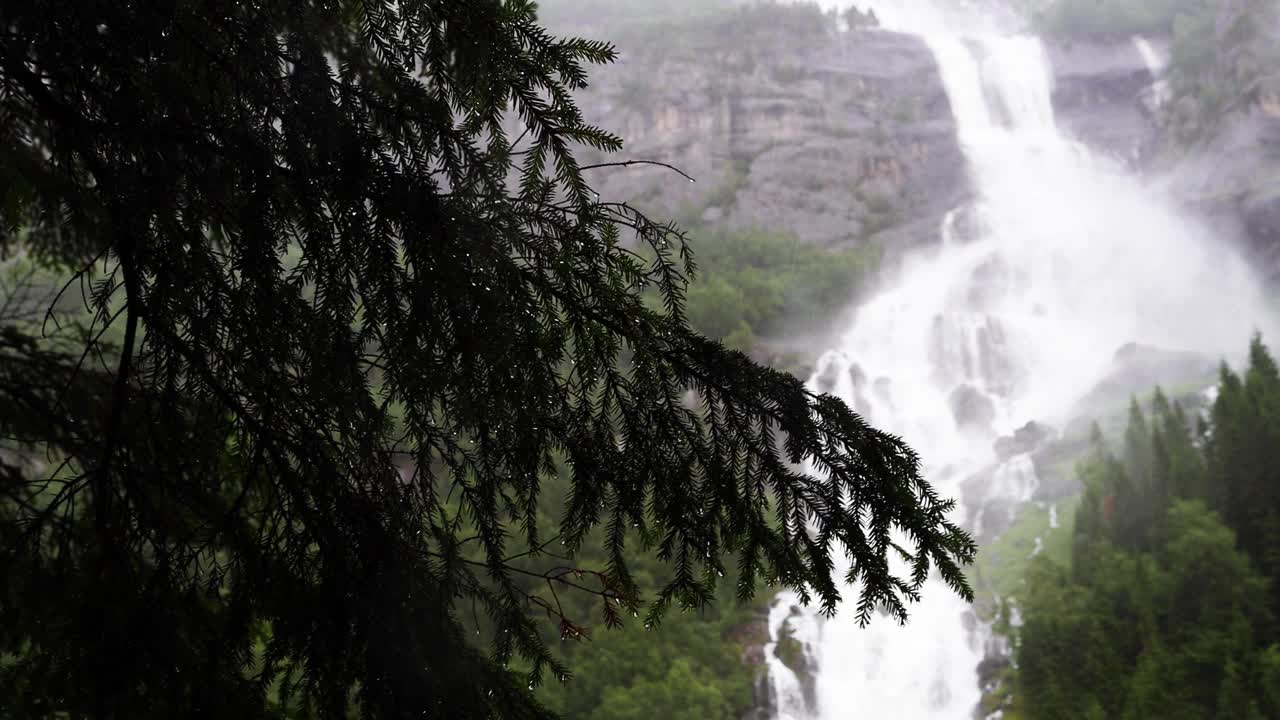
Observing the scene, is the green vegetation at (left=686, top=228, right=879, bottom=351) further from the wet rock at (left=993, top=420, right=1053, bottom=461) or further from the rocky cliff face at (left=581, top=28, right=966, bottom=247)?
the wet rock at (left=993, top=420, right=1053, bottom=461)

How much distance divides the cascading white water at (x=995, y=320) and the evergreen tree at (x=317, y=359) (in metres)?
22.6

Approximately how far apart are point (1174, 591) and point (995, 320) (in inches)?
990

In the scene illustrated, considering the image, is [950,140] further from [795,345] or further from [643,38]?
[643,38]

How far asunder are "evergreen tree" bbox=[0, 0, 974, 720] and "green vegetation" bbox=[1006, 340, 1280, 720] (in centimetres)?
1876

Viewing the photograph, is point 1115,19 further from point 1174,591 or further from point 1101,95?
Answer: point 1174,591

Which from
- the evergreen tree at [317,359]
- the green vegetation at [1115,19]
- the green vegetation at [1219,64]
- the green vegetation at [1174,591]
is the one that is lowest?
the evergreen tree at [317,359]

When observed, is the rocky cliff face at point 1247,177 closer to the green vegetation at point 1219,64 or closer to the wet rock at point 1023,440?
the green vegetation at point 1219,64

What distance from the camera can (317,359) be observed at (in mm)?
1838

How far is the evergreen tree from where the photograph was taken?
1681 mm

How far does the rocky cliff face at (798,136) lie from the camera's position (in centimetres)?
6109

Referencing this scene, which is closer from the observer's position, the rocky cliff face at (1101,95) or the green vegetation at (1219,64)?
the green vegetation at (1219,64)

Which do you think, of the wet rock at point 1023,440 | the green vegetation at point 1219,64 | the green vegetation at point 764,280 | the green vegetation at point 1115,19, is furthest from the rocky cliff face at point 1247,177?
the green vegetation at point 1115,19

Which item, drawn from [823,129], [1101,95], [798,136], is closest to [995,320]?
[798,136]

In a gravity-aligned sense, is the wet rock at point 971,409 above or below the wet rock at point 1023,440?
above
